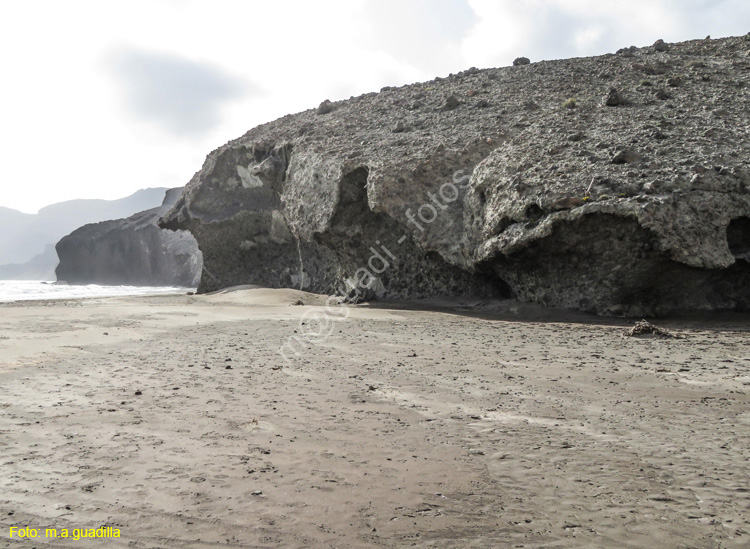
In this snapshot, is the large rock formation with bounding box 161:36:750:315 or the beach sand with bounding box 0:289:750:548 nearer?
the beach sand with bounding box 0:289:750:548

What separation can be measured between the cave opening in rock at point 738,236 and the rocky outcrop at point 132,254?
56.9 metres

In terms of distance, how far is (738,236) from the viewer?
11305mm

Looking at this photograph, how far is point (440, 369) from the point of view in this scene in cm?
664

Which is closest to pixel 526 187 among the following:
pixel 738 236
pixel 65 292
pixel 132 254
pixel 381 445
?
pixel 738 236

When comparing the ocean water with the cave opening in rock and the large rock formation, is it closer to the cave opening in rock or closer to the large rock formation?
the large rock formation

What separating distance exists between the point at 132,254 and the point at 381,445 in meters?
78.5

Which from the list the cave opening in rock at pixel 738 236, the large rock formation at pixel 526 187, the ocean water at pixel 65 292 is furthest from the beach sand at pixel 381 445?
the ocean water at pixel 65 292

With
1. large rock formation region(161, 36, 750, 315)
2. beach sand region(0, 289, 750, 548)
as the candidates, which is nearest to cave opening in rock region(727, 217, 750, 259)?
large rock formation region(161, 36, 750, 315)

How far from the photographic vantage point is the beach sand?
2.87m

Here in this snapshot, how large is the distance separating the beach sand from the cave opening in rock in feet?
13.0

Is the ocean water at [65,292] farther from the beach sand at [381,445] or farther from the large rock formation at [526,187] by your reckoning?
the beach sand at [381,445]

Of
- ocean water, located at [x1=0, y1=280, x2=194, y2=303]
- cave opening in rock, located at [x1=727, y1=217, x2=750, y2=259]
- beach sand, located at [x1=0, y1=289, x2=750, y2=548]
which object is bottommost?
ocean water, located at [x1=0, y1=280, x2=194, y2=303]

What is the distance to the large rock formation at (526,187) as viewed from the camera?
11211 millimetres

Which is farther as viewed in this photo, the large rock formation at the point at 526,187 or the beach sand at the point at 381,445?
the large rock formation at the point at 526,187
